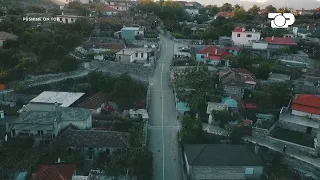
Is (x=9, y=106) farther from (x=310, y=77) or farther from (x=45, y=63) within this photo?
(x=310, y=77)

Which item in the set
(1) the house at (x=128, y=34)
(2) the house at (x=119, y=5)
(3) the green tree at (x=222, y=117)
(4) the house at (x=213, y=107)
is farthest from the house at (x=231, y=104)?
(2) the house at (x=119, y=5)

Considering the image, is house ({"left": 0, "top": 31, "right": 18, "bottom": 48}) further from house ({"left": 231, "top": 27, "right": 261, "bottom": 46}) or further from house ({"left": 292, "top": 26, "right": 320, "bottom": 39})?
house ({"left": 292, "top": 26, "right": 320, "bottom": 39})

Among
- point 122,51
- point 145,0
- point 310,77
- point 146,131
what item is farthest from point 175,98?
point 145,0

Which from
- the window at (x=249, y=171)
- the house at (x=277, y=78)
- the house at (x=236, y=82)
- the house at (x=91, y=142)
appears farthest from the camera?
the house at (x=277, y=78)

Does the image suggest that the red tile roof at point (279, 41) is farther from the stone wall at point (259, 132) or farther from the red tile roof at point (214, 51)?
the stone wall at point (259, 132)

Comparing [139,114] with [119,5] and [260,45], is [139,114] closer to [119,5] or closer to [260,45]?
[260,45]

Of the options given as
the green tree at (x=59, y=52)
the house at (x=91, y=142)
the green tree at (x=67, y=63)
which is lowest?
the house at (x=91, y=142)

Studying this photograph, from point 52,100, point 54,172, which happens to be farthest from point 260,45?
point 54,172
